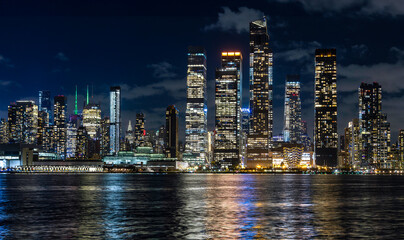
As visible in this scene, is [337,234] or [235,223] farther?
[235,223]

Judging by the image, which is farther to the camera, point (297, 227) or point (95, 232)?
point (297, 227)

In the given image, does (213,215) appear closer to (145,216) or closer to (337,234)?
(145,216)

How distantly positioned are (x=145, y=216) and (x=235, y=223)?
1299 cm

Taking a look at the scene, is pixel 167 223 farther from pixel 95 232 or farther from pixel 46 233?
pixel 46 233

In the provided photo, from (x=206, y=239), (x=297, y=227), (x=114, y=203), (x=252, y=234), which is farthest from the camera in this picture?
(x=114, y=203)

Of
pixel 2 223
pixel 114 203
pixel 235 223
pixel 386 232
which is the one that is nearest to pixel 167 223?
pixel 235 223

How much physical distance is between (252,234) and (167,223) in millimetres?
11713

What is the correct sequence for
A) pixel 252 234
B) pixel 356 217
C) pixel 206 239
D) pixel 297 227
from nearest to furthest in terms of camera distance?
pixel 206 239
pixel 252 234
pixel 297 227
pixel 356 217

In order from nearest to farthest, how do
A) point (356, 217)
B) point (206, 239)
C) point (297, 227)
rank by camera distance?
point (206, 239)
point (297, 227)
point (356, 217)

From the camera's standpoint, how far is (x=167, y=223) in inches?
2238

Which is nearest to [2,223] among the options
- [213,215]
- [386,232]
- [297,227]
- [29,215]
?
[29,215]

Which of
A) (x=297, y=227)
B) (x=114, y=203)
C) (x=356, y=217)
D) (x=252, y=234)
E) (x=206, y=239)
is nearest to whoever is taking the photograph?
(x=206, y=239)

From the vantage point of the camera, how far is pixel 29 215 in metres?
65.6

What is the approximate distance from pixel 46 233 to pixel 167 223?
12.9m
